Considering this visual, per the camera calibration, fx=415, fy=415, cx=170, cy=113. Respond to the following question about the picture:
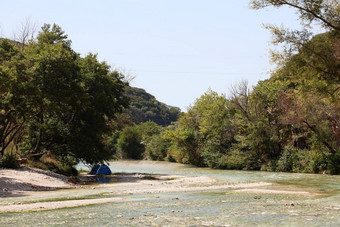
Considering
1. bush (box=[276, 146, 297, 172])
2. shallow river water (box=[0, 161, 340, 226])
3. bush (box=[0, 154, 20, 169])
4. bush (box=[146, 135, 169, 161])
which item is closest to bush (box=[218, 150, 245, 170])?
bush (box=[276, 146, 297, 172])

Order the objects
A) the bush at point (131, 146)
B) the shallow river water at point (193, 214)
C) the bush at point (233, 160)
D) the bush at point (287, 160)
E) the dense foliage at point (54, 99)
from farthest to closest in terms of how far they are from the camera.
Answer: the bush at point (131, 146), the bush at point (233, 160), the bush at point (287, 160), the dense foliage at point (54, 99), the shallow river water at point (193, 214)

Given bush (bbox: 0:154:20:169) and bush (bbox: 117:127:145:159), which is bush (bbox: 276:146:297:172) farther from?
bush (bbox: 117:127:145:159)

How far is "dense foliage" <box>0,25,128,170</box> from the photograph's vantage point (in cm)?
2880

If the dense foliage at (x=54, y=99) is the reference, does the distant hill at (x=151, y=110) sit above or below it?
above

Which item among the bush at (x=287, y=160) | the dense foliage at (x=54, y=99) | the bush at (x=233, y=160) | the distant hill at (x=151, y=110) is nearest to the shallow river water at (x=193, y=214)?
the dense foliage at (x=54, y=99)

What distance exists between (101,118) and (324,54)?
22.2 metres

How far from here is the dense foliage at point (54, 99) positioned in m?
28.8

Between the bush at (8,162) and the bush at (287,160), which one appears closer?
the bush at (8,162)

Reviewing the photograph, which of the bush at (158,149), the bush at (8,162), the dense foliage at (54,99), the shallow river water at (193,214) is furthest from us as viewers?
the bush at (158,149)

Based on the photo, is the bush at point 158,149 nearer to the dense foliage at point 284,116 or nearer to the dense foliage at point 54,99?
the dense foliage at point 284,116

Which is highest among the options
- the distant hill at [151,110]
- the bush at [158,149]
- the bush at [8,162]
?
the distant hill at [151,110]

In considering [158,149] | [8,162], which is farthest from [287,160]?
[158,149]

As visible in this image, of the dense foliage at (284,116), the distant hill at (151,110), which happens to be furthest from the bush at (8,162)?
the distant hill at (151,110)

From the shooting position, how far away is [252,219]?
12.2 m
